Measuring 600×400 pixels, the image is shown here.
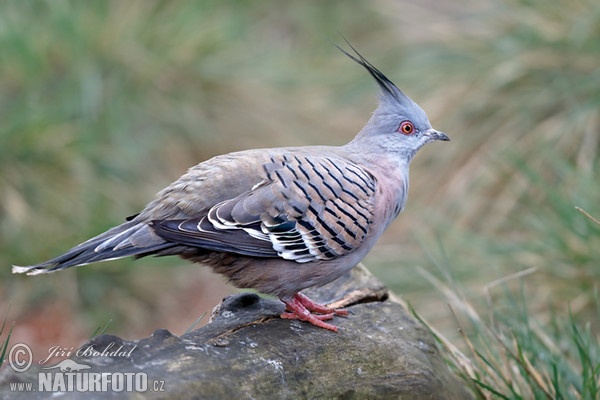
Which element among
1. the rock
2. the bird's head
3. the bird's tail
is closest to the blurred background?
the bird's head

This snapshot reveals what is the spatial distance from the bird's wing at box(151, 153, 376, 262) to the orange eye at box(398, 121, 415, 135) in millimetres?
563

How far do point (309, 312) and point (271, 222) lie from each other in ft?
1.54

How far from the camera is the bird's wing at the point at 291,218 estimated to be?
3699 millimetres

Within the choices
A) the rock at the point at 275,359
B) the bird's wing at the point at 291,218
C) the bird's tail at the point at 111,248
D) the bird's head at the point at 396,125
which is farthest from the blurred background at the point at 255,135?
the bird's tail at the point at 111,248

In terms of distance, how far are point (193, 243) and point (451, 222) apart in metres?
3.84

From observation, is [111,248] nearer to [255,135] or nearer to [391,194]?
[391,194]

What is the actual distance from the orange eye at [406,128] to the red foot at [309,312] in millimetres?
1021

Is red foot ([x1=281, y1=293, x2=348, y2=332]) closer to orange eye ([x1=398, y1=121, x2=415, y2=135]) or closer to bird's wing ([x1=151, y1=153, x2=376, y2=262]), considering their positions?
bird's wing ([x1=151, y1=153, x2=376, y2=262])

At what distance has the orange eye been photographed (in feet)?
14.7

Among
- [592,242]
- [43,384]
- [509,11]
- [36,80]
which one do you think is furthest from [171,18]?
[43,384]

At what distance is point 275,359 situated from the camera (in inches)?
135

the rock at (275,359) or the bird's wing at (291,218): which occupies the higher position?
the bird's wing at (291,218)

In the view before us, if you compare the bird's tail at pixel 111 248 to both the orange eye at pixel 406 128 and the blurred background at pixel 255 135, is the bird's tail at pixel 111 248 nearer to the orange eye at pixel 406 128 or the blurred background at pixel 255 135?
the orange eye at pixel 406 128

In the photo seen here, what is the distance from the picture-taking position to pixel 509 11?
7.86 m
